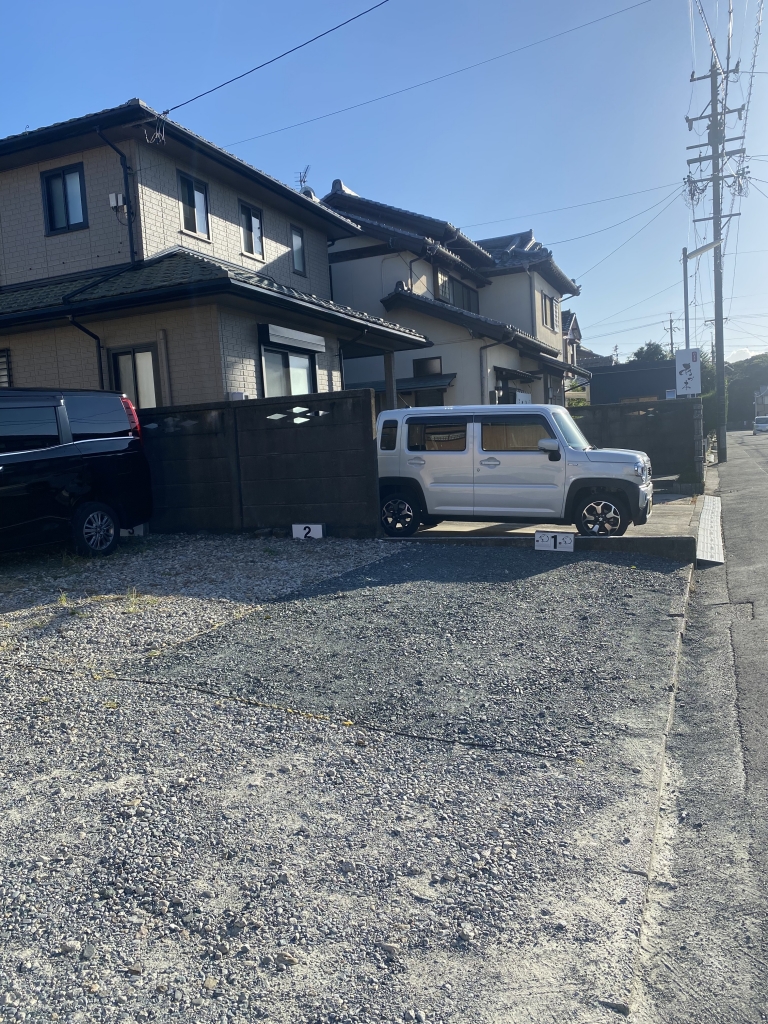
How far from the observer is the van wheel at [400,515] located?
1035 cm

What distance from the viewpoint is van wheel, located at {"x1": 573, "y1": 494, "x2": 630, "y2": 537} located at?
376 inches

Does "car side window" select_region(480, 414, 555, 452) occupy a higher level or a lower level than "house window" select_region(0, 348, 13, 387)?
lower

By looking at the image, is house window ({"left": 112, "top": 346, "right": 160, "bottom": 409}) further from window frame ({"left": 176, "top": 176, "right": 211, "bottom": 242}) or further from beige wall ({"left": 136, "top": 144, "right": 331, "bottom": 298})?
window frame ({"left": 176, "top": 176, "right": 211, "bottom": 242})

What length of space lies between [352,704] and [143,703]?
129cm

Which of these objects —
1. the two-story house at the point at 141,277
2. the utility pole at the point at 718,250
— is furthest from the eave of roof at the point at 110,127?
the utility pole at the point at 718,250

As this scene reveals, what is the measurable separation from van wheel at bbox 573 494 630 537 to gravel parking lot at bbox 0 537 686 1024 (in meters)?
2.89

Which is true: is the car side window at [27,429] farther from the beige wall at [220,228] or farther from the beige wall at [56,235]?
the beige wall at [56,235]

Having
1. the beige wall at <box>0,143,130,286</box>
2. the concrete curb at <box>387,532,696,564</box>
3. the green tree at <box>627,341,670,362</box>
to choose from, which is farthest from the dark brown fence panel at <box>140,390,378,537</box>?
the green tree at <box>627,341,670,362</box>

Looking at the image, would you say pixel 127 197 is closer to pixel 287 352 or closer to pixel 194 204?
pixel 194 204

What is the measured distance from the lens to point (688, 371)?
17.2 meters

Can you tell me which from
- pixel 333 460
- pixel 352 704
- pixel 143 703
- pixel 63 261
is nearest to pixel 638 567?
pixel 333 460

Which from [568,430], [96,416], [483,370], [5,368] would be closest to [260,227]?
[5,368]

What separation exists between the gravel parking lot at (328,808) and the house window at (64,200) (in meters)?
9.72

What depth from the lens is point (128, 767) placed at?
12.4ft
